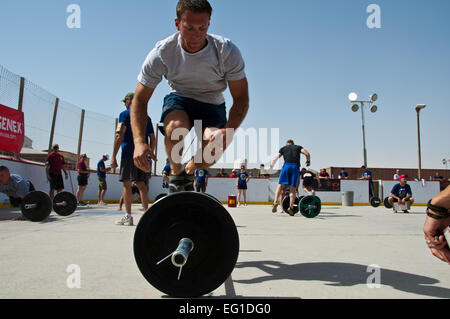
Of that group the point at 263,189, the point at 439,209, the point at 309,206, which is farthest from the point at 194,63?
the point at 263,189

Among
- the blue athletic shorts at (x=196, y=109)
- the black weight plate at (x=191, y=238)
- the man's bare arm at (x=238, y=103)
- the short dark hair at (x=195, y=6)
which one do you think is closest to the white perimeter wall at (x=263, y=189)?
the blue athletic shorts at (x=196, y=109)

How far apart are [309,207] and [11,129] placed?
8.64m

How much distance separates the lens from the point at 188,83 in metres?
2.51

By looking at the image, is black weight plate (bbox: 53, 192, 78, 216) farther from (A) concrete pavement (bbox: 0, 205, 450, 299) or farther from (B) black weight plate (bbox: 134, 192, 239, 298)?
(B) black weight plate (bbox: 134, 192, 239, 298)

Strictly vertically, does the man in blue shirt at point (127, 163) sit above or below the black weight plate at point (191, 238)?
above

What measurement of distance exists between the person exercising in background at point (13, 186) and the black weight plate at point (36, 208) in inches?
14.5

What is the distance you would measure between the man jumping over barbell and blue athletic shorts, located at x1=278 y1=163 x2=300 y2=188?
5.81 m

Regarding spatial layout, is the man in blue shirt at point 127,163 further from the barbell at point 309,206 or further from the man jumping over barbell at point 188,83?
the barbell at point 309,206

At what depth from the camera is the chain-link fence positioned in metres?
9.50

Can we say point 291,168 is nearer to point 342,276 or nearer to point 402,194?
point 402,194

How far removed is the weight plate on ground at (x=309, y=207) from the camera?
7266mm

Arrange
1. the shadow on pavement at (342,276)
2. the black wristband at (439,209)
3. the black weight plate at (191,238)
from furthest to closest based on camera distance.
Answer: the shadow on pavement at (342,276), the black weight plate at (191,238), the black wristband at (439,209)

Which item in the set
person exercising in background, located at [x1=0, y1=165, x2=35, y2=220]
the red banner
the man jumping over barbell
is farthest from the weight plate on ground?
the red banner

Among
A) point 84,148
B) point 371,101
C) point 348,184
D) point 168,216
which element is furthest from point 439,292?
point 371,101
